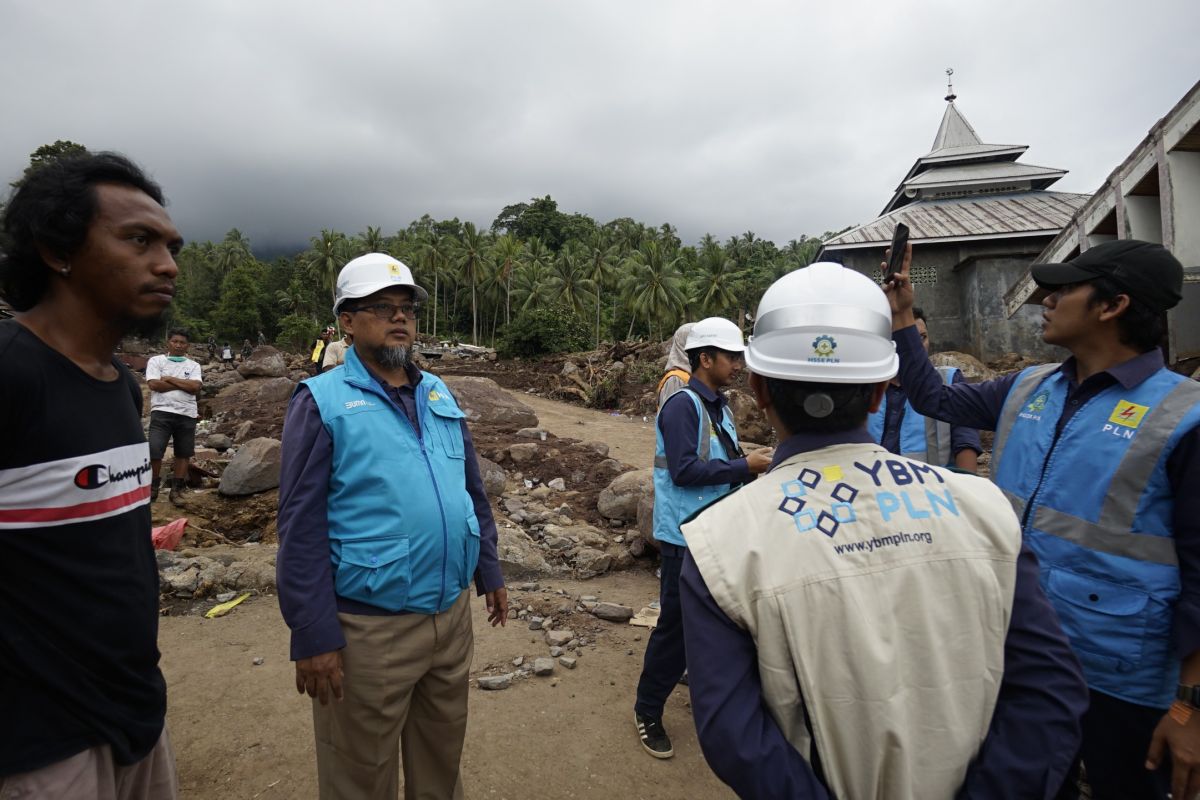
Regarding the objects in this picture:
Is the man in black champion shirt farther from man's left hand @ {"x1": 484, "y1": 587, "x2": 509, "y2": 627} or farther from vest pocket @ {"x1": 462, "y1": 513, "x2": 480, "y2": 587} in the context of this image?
man's left hand @ {"x1": 484, "y1": 587, "x2": 509, "y2": 627}

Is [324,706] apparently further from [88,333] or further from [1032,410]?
[1032,410]

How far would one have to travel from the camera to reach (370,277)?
2408 mm

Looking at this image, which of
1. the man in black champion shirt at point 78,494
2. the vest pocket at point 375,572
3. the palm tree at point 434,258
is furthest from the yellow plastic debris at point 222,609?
the palm tree at point 434,258

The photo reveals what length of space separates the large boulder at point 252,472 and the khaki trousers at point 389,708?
596cm

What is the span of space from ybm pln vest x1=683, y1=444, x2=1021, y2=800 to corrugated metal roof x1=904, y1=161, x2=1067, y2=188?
1923 cm

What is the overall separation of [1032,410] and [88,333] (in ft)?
9.50

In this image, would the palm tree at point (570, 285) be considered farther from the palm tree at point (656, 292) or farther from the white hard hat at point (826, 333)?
the white hard hat at point (826, 333)

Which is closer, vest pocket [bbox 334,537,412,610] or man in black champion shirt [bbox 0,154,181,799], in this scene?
man in black champion shirt [bbox 0,154,181,799]

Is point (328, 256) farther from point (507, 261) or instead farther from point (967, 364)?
point (967, 364)

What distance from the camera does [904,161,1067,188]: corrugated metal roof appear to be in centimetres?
1683

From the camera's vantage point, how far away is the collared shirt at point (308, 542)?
1.99 meters

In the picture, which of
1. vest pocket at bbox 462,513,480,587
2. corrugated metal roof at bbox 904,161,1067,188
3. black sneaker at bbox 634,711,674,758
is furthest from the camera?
corrugated metal roof at bbox 904,161,1067,188

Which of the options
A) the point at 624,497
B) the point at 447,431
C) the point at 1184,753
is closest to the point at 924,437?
the point at 1184,753

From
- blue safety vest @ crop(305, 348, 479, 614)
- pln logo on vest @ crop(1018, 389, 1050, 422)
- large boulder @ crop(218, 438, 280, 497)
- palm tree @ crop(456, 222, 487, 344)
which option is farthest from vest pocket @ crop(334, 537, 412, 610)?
palm tree @ crop(456, 222, 487, 344)
